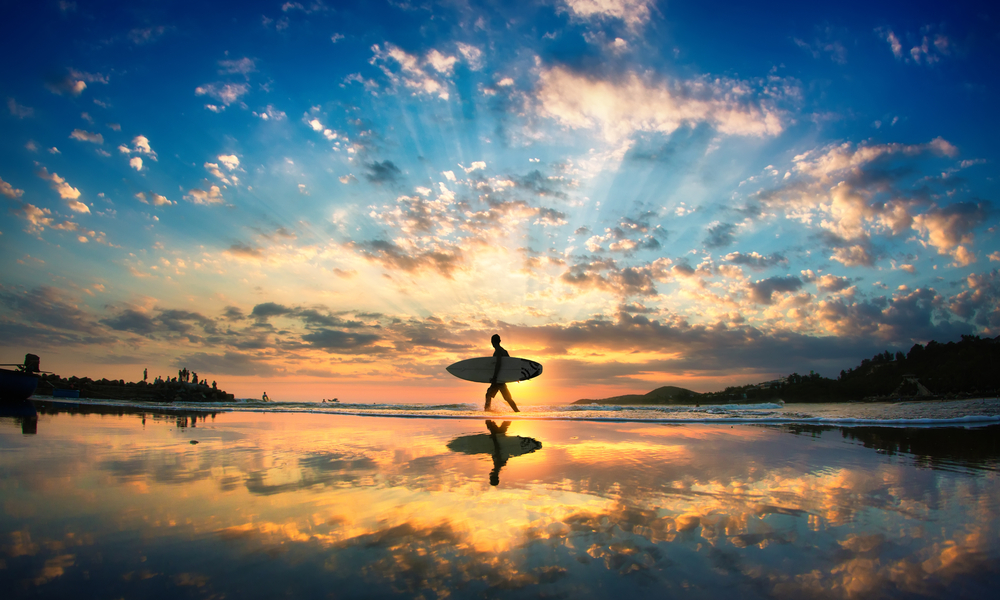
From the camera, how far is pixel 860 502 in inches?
136

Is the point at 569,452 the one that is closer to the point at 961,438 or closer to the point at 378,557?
the point at 378,557

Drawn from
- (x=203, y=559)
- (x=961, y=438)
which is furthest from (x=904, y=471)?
(x=203, y=559)

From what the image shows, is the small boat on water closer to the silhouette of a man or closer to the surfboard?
the surfboard

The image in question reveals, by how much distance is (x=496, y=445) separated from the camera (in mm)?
6652

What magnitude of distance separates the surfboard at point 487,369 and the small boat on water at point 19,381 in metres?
20.2

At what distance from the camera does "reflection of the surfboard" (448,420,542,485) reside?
550cm

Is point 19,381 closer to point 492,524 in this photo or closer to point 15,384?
point 15,384

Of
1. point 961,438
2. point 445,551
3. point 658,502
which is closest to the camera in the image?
point 445,551

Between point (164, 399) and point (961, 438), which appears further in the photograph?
point (164, 399)

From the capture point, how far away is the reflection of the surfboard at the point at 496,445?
5.50 m

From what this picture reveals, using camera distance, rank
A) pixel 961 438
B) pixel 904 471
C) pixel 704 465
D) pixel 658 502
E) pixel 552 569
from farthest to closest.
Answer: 1. pixel 961 438
2. pixel 704 465
3. pixel 904 471
4. pixel 658 502
5. pixel 552 569

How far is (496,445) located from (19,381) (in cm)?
2633

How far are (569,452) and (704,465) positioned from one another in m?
1.77

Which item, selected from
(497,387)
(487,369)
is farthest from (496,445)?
(487,369)
